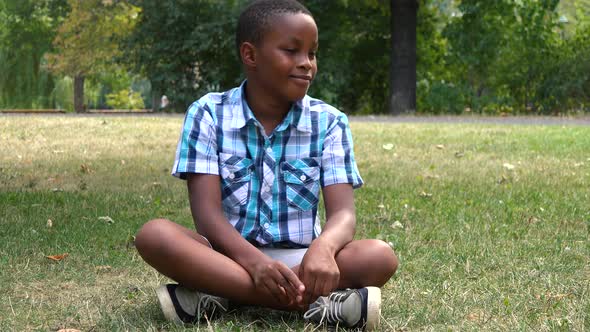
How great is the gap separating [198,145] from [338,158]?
19.2 inches

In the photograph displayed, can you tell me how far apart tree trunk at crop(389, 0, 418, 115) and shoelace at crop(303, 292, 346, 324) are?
1571 centimetres

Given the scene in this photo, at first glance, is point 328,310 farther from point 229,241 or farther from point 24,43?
point 24,43

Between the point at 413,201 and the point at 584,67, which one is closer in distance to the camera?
the point at 413,201

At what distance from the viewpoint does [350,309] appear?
9.89 ft

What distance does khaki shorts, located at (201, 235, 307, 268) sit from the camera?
3.26 m

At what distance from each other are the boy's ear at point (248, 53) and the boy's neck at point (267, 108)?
8 centimetres

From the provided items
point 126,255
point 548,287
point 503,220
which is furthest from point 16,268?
point 503,220

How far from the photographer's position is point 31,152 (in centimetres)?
938

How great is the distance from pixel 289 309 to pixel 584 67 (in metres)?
17.2

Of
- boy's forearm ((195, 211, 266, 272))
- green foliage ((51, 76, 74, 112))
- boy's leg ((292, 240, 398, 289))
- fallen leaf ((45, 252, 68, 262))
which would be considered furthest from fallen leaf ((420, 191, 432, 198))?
green foliage ((51, 76, 74, 112))

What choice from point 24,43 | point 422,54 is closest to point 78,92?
point 24,43

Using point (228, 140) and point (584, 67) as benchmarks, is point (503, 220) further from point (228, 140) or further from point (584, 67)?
point (584, 67)

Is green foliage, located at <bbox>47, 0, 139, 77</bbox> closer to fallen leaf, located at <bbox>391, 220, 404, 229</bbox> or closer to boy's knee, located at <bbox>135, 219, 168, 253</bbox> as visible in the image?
fallen leaf, located at <bbox>391, 220, 404, 229</bbox>

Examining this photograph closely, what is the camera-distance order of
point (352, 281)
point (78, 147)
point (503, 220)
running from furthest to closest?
point (78, 147) → point (503, 220) → point (352, 281)
